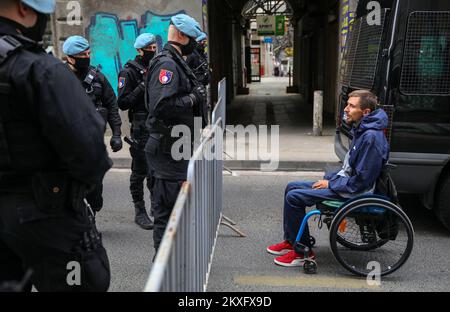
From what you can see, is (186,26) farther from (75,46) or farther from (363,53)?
(363,53)

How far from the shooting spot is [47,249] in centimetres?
204

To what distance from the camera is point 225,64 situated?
19.0 metres

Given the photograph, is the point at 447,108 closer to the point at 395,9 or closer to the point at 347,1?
the point at 395,9

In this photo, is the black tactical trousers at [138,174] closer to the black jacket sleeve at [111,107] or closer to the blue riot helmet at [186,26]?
the black jacket sleeve at [111,107]

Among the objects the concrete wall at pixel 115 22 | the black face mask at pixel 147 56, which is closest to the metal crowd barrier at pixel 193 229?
the black face mask at pixel 147 56

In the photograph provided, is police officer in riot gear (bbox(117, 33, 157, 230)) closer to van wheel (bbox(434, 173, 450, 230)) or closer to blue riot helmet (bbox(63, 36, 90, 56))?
blue riot helmet (bbox(63, 36, 90, 56))

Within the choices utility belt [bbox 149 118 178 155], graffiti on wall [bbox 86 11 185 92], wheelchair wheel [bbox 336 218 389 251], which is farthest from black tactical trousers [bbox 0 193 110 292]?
graffiti on wall [bbox 86 11 185 92]

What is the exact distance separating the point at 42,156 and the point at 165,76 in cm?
171

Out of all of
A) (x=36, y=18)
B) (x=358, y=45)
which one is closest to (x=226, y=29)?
(x=358, y=45)

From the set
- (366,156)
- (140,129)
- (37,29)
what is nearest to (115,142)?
(140,129)

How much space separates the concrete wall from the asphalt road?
15.6ft

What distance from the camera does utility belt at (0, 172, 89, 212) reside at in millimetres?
1985
